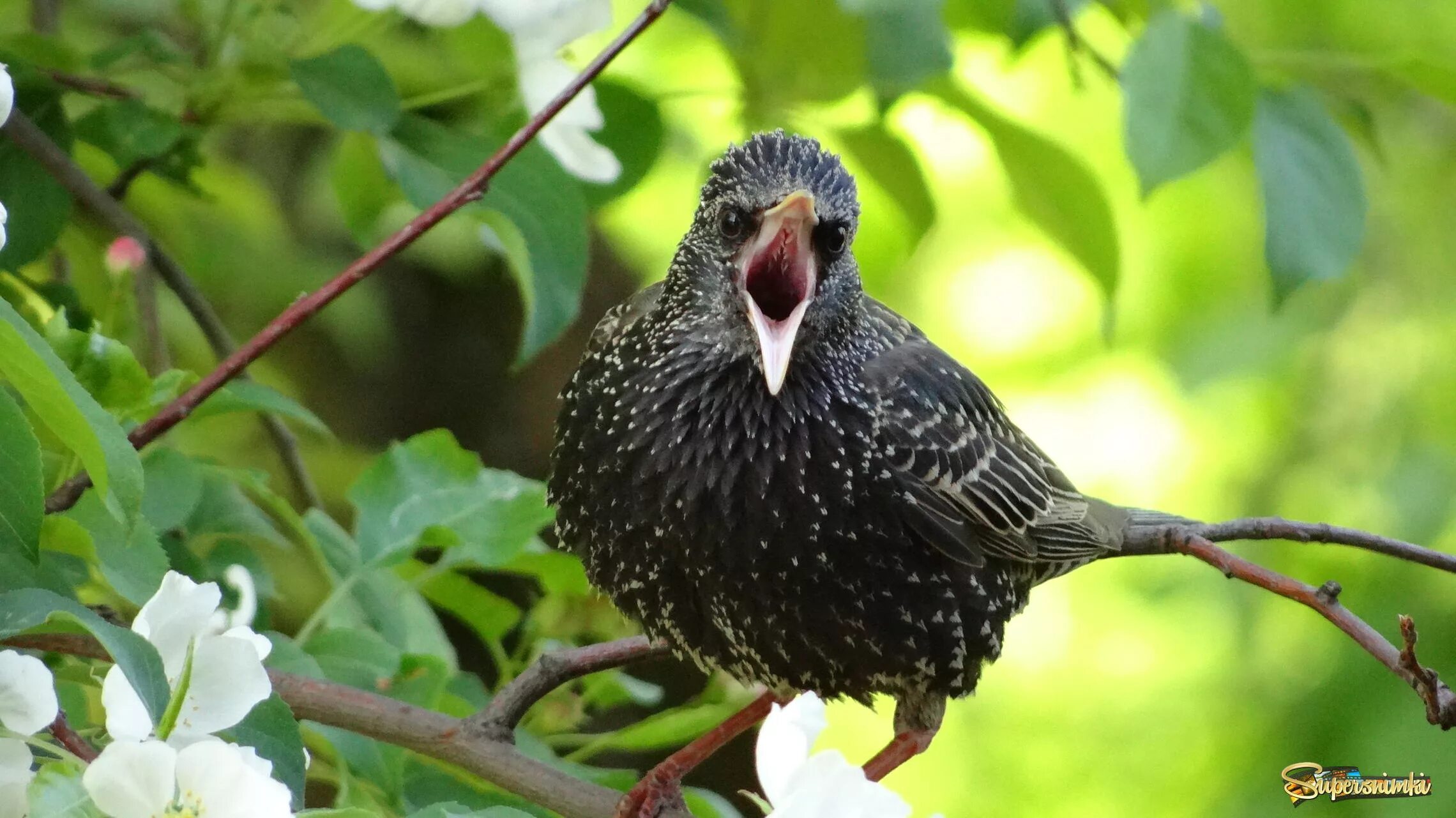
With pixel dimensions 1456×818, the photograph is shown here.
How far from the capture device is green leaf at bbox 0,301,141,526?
86cm

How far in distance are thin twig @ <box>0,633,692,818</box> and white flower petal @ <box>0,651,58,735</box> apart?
536 millimetres

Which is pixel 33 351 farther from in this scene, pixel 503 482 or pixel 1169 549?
pixel 1169 549

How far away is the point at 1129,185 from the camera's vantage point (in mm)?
4727

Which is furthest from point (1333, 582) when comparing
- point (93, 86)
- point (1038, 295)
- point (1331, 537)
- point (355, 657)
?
point (1038, 295)

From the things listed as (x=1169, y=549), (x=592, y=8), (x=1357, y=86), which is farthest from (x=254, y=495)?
(x=1357, y=86)

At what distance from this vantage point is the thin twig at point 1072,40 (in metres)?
1.96

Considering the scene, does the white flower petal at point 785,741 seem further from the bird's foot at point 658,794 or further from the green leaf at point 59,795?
the bird's foot at point 658,794

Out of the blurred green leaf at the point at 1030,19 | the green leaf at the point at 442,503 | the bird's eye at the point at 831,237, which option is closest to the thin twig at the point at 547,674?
the green leaf at the point at 442,503

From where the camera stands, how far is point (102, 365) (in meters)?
1.37

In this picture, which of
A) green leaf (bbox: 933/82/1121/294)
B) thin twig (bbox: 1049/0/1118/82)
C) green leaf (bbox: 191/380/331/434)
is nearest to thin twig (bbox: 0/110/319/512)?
green leaf (bbox: 191/380/331/434)

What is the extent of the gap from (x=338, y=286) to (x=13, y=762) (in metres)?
0.56

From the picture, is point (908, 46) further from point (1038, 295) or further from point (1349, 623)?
point (1038, 295)

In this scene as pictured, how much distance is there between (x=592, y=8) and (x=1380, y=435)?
10.2ft

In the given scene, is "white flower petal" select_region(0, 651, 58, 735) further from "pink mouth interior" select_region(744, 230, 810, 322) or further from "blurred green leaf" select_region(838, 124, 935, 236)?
"blurred green leaf" select_region(838, 124, 935, 236)
